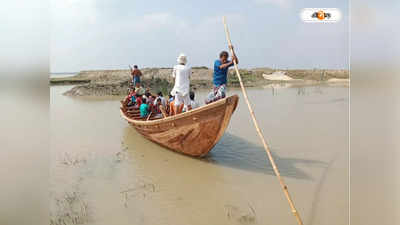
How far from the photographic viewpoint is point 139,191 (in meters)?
2.53

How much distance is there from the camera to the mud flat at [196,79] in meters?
7.75

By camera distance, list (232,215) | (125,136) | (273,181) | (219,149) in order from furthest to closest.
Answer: (125,136) < (219,149) < (273,181) < (232,215)

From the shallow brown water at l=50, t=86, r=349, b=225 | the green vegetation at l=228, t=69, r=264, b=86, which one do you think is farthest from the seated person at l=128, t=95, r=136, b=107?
the green vegetation at l=228, t=69, r=264, b=86

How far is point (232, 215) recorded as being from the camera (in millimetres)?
2193

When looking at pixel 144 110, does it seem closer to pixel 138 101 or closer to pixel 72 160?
pixel 138 101

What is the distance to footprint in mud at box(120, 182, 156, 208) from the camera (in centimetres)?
245

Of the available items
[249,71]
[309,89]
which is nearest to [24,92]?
[309,89]

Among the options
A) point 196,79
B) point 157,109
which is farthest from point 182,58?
point 196,79

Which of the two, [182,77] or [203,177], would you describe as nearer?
[203,177]

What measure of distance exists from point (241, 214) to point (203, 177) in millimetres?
637

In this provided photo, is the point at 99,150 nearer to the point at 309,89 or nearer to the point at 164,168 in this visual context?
the point at 164,168

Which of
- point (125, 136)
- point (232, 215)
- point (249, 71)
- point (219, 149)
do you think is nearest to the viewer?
point (232, 215)

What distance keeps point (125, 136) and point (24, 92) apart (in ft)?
9.28

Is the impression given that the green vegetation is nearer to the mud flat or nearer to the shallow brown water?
the mud flat
